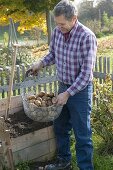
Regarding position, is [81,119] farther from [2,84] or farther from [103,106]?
[2,84]

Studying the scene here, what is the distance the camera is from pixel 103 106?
5.02 meters

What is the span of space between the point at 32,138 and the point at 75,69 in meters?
1.11

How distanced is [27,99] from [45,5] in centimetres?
853

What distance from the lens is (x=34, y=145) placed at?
4719mm

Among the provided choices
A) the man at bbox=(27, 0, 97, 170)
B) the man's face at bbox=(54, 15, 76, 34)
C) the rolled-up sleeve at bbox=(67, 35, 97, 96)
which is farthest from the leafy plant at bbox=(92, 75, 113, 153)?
the man's face at bbox=(54, 15, 76, 34)

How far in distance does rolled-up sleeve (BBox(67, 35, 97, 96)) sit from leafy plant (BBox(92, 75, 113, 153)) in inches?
43.6

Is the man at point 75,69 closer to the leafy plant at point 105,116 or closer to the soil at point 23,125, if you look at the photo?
the soil at point 23,125

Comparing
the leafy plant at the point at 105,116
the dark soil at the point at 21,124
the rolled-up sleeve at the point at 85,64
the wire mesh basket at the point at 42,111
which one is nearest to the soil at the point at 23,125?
the dark soil at the point at 21,124

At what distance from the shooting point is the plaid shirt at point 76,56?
3891 mm

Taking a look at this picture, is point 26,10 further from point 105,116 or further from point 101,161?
point 101,161

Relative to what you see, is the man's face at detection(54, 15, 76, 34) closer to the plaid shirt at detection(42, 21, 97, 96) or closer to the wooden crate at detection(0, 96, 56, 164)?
the plaid shirt at detection(42, 21, 97, 96)

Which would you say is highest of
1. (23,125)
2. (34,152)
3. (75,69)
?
(75,69)

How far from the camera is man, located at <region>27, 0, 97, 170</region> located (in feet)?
12.7

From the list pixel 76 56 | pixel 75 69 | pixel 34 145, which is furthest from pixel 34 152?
pixel 76 56
